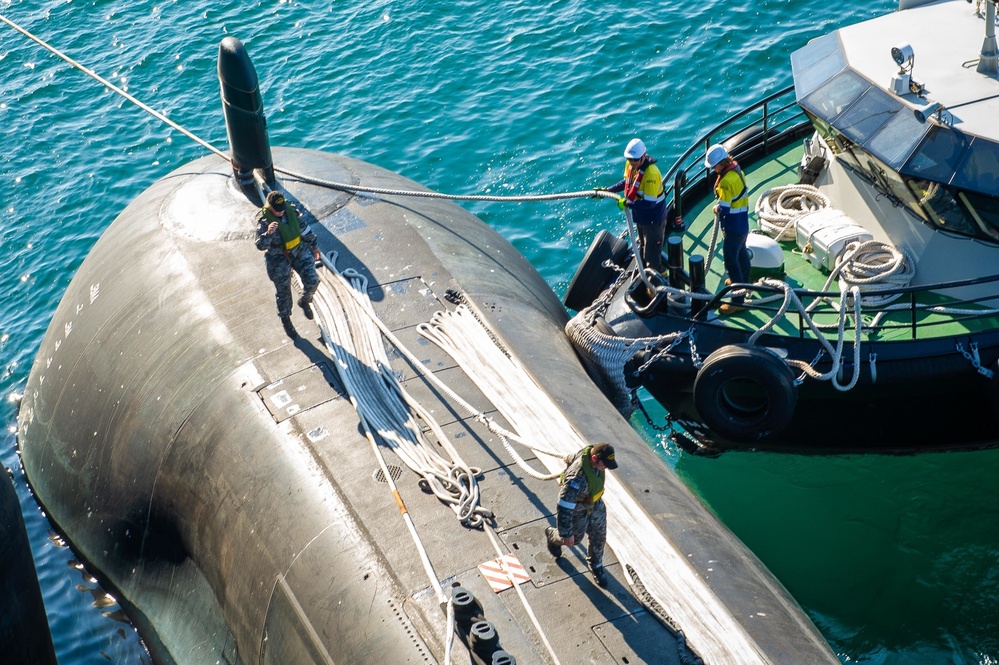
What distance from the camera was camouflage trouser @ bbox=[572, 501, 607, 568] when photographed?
9680 mm

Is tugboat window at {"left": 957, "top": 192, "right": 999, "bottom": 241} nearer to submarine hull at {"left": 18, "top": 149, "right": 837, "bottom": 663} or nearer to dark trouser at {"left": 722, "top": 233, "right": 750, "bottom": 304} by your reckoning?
dark trouser at {"left": 722, "top": 233, "right": 750, "bottom": 304}

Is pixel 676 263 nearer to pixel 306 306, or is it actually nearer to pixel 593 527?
pixel 306 306

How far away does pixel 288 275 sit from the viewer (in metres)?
13.2

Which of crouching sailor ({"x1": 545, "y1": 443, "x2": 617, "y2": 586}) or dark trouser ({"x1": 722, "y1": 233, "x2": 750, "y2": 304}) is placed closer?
crouching sailor ({"x1": 545, "y1": 443, "x2": 617, "y2": 586})

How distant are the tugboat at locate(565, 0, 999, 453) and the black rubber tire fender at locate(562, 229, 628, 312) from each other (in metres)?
0.03

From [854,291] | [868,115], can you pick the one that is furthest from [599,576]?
[868,115]

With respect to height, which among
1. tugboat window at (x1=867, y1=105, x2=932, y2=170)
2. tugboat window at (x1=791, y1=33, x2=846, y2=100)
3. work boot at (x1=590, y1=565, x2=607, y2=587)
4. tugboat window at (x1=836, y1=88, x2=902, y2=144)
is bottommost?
work boot at (x1=590, y1=565, x2=607, y2=587)

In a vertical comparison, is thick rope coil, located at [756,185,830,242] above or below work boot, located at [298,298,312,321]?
below

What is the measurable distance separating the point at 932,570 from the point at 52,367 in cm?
1297

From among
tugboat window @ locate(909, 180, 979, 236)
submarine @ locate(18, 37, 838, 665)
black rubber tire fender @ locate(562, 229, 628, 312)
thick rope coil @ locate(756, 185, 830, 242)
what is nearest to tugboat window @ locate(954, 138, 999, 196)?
tugboat window @ locate(909, 180, 979, 236)

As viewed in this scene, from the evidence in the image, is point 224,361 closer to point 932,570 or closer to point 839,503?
point 839,503

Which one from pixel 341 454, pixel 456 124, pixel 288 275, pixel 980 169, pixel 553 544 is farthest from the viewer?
pixel 456 124

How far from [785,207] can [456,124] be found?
978 cm

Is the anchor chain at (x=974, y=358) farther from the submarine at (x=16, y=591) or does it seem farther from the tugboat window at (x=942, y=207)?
the submarine at (x=16, y=591)
